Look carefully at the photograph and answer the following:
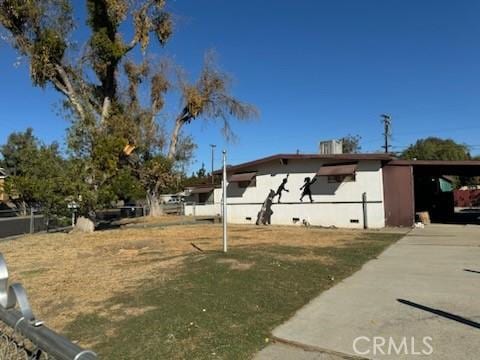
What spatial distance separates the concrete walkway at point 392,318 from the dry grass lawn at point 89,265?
234 cm

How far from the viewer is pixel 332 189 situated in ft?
→ 75.9

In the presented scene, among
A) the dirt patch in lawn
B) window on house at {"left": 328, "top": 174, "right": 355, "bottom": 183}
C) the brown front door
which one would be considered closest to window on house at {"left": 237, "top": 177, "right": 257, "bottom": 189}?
window on house at {"left": 328, "top": 174, "right": 355, "bottom": 183}

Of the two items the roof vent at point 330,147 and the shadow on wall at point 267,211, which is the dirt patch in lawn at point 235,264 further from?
the roof vent at point 330,147

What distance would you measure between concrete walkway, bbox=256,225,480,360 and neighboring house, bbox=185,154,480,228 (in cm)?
1167

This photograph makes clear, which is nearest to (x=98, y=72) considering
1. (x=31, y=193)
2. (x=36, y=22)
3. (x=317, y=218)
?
(x=36, y=22)

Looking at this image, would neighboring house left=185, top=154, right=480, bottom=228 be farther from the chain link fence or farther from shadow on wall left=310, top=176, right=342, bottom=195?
the chain link fence

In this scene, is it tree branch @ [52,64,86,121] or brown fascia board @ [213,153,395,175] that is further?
brown fascia board @ [213,153,395,175]

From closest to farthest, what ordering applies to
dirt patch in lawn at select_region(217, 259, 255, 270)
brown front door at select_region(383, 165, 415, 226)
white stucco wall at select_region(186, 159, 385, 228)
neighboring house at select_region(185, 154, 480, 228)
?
dirt patch in lawn at select_region(217, 259, 255, 270) < brown front door at select_region(383, 165, 415, 226) < neighboring house at select_region(185, 154, 480, 228) < white stucco wall at select_region(186, 159, 385, 228)

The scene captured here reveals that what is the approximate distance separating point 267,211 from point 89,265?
15.8m

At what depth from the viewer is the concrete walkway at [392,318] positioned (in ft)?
15.5

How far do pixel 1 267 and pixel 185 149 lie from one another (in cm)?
3485

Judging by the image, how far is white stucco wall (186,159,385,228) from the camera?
21.7 metres

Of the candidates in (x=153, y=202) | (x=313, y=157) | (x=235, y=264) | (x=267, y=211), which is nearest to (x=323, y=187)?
(x=313, y=157)

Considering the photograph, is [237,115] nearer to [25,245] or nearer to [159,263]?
[25,245]
